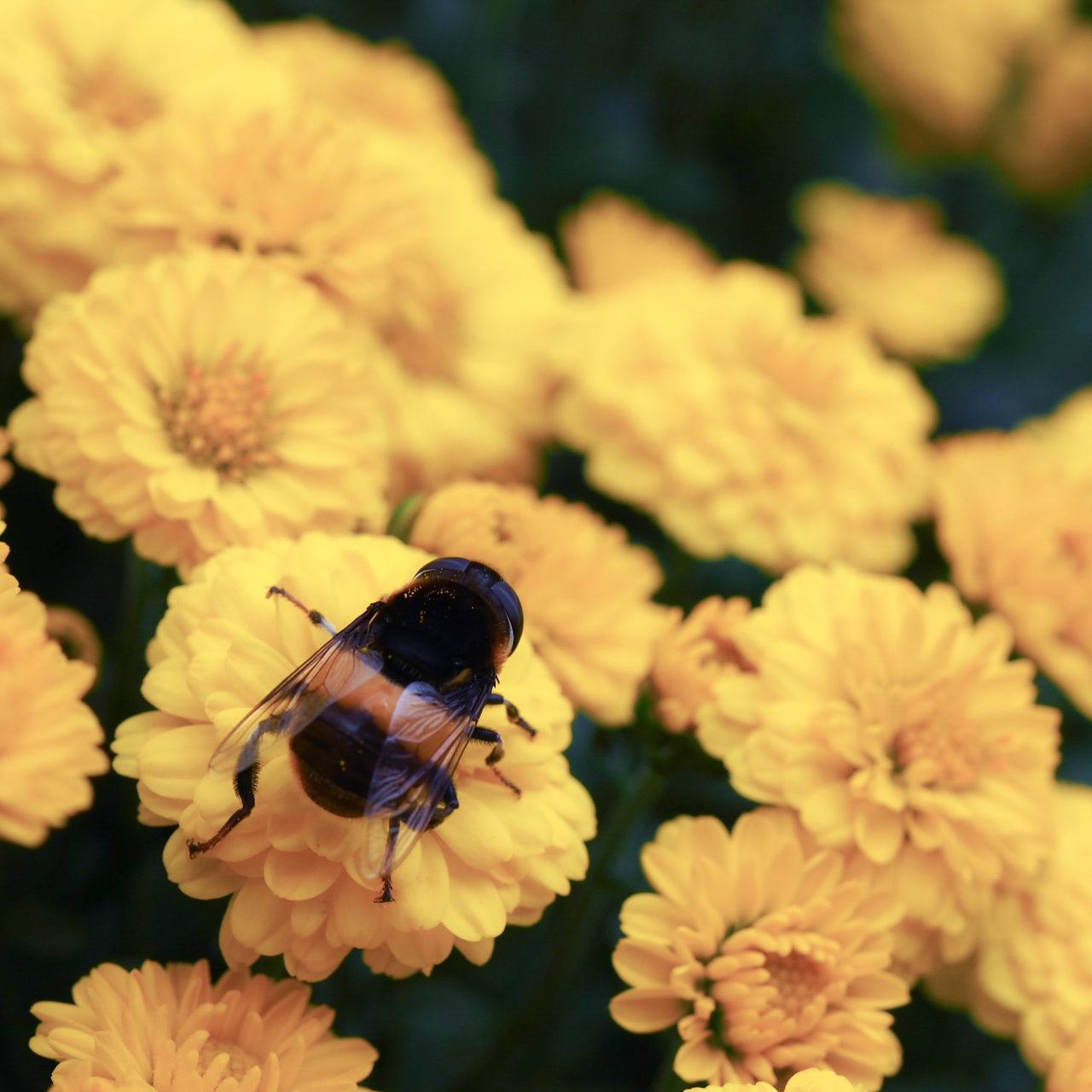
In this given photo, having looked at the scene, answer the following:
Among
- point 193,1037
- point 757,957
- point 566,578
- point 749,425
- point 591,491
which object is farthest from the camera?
point 591,491

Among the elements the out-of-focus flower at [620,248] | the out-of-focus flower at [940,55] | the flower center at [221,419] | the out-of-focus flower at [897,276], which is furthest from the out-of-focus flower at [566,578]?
the out-of-focus flower at [940,55]

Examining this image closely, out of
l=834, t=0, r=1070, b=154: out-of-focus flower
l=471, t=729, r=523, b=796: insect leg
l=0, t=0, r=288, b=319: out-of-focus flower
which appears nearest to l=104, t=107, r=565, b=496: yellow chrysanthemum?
l=0, t=0, r=288, b=319: out-of-focus flower

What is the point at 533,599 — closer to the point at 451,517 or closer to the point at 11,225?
the point at 451,517

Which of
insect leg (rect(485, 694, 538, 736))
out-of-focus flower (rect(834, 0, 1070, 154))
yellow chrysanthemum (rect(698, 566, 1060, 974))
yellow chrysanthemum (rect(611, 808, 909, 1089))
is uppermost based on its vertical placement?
out-of-focus flower (rect(834, 0, 1070, 154))

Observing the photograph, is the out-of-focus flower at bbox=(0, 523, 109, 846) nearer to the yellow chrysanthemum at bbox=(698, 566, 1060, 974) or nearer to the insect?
the insect

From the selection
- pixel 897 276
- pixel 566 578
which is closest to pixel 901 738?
pixel 566 578

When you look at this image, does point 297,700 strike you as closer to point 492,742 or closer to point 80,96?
point 492,742

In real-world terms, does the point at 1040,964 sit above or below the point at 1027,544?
below
